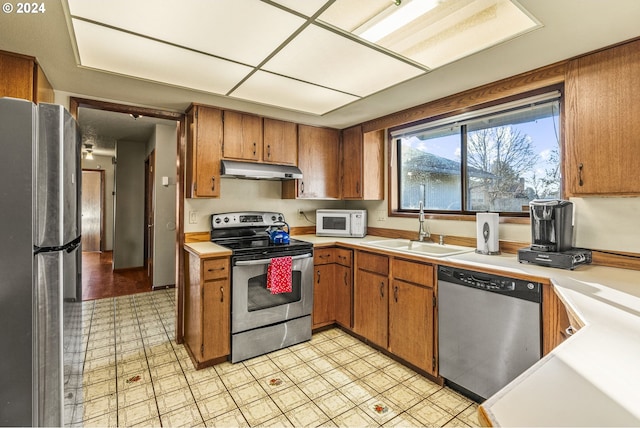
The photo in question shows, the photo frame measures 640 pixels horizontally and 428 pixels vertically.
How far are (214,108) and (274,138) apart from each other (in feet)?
2.11

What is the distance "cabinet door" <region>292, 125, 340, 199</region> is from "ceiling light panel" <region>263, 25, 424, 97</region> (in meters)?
1.11

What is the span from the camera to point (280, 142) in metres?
3.23

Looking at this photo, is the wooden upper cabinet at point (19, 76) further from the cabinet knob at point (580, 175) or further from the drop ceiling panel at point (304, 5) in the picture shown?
the cabinet knob at point (580, 175)

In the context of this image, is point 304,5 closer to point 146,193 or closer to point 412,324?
point 412,324

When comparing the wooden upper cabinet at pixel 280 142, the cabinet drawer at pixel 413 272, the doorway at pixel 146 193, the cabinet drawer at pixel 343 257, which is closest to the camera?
the cabinet drawer at pixel 413 272

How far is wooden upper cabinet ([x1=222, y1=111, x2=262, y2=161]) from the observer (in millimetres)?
2900

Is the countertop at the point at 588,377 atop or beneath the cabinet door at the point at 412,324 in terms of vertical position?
atop

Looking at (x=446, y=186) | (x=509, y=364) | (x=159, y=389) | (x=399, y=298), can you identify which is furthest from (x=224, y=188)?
(x=509, y=364)

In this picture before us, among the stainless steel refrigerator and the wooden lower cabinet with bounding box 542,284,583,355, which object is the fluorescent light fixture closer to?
the stainless steel refrigerator

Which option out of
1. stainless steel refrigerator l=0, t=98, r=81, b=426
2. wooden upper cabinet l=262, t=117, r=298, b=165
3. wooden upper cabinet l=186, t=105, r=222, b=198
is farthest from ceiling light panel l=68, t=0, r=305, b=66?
wooden upper cabinet l=262, t=117, r=298, b=165

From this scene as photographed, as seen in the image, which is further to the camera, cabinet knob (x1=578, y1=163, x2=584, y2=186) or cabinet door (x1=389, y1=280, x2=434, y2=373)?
cabinet door (x1=389, y1=280, x2=434, y2=373)

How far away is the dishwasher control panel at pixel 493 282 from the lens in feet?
5.58

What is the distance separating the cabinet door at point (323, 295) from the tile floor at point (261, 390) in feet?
0.60

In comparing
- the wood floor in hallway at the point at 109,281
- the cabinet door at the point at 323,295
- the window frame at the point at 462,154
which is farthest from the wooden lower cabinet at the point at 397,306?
the wood floor in hallway at the point at 109,281
